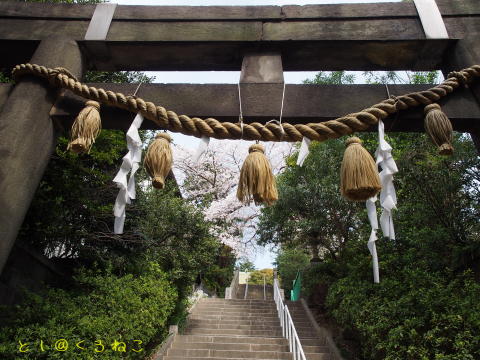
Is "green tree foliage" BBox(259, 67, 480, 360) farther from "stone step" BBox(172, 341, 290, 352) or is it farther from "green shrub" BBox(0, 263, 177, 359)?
"green shrub" BBox(0, 263, 177, 359)

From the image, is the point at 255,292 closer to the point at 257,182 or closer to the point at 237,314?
the point at 237,314

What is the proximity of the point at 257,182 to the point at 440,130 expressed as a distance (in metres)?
0.89

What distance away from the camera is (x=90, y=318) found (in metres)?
4.05

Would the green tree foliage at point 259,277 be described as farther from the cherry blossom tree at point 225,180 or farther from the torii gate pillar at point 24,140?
the torii gate pillar at point 24,140

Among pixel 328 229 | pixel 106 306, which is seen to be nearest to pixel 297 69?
pixel 106 306

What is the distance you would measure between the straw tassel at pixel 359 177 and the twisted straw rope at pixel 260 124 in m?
0.13

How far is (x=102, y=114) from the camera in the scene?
→ 1954 mm

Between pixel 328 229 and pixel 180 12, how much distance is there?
639cm

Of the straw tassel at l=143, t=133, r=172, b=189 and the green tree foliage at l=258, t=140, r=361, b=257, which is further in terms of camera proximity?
the green tree foliage at l=258, t=140, r=361, b=257

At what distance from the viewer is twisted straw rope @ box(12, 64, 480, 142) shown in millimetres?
1566

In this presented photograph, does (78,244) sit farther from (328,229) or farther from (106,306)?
(328,229)

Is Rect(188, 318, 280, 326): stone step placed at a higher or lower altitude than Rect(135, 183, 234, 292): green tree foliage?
lower

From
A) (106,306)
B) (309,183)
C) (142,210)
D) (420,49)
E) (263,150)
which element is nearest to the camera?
(263,150)

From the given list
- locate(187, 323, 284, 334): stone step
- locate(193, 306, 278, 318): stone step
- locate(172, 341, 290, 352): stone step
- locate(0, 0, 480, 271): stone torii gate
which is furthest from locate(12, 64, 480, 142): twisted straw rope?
locate(193, 306, 278, 318): stone step
